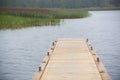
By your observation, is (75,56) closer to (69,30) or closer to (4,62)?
(4,62)

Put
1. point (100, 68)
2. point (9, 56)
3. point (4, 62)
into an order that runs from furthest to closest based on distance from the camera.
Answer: point (9, 56), point (4, 62), point (100, 68)

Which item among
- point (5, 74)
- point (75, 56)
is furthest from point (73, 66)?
point (5, 74)

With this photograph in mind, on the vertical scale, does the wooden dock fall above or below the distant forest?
above

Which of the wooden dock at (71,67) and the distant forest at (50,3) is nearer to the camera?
the wooden dock at (71,67)

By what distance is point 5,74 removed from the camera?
1169 cm

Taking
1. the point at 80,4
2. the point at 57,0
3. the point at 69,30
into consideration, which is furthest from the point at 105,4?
the point at 69,30

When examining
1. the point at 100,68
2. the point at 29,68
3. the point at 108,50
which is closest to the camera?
the point at 100,68

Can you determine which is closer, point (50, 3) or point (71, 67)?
point (71, 67)

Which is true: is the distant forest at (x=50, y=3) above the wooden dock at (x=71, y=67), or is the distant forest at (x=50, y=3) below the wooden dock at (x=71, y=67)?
below

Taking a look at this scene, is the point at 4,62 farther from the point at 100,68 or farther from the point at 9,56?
the point at 100,68

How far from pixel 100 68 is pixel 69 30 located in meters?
20.7

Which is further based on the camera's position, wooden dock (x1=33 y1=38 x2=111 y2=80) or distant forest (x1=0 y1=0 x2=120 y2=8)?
distant forest (x1=0 y1=0 x2=120 y2=8)

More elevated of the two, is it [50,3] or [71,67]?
[71,67]

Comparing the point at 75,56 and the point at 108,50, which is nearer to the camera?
the point at 75,56
